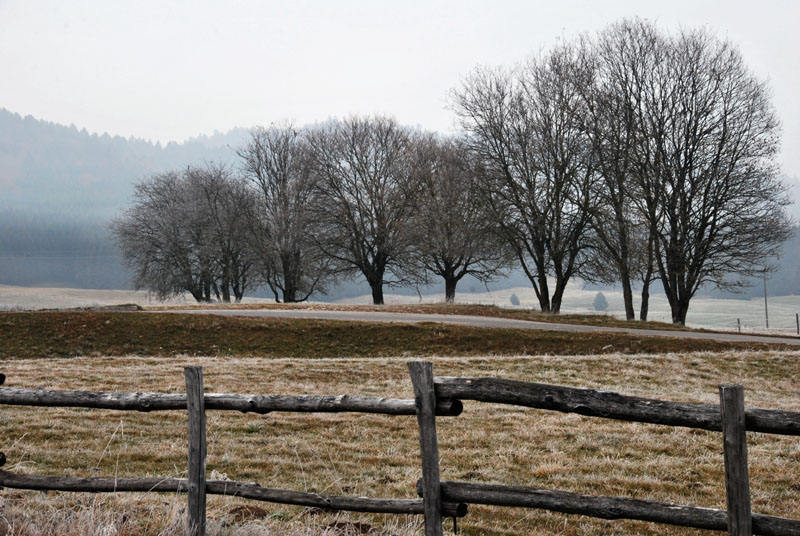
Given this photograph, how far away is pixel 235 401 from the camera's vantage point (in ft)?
16.5

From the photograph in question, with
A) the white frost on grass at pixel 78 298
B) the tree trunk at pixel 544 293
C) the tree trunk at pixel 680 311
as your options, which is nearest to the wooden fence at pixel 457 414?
the tree trunk at pixel 680 311

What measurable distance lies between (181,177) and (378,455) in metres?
55.9

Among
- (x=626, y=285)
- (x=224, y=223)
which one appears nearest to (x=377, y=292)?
(x=224, y=223)

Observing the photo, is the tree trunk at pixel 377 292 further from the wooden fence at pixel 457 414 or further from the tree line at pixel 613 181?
the wooden fence at pixel 457 414

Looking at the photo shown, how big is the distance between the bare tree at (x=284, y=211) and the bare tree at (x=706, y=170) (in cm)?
2410

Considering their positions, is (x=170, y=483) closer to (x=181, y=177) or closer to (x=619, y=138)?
(x=619, y=138)

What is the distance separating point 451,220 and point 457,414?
35.0 m

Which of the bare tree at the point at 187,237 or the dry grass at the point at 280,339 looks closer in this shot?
the dry grass at the point at 280,339

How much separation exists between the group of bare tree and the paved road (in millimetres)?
5860

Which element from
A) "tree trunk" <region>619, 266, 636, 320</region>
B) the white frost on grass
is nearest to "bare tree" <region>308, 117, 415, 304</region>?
the white frost on grass

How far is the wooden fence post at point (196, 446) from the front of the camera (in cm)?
489

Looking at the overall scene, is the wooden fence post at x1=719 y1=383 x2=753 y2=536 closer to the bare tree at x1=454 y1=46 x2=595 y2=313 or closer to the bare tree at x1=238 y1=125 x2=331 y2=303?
the bare tree at x1=454 y1=46 x2=595 y2=313

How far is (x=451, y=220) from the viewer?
128 ft

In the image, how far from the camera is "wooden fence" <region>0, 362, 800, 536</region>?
13.2ft
